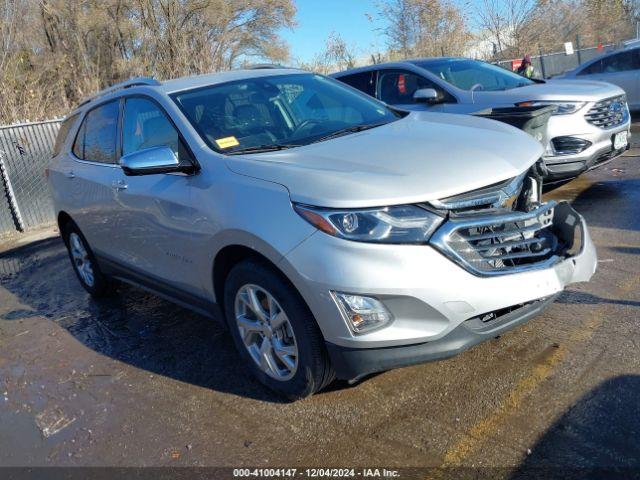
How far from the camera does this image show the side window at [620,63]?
493 inches

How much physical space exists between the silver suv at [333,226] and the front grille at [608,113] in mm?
3122

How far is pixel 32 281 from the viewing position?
716cm

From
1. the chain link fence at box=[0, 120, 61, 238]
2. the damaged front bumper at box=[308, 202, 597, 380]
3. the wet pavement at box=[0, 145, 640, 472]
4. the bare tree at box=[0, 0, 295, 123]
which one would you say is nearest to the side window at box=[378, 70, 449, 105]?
the wet pavement at box=[0, 145, 640, 472]

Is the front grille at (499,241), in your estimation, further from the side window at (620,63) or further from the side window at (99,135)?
the side window at (620,63)

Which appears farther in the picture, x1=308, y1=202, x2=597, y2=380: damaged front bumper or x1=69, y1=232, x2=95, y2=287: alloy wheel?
x1=69, y1=232, x2=95, y2=287: alloy wheel

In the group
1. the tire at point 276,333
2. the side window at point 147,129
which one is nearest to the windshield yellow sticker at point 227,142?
the side window at point 147,129

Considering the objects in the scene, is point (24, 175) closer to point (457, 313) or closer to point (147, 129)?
point (147, 129)

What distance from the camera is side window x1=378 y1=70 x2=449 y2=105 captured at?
25.3ft

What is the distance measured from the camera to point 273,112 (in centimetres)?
411

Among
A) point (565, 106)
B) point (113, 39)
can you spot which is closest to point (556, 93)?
point (565, 106)

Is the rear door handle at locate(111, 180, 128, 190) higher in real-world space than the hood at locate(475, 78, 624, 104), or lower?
higher

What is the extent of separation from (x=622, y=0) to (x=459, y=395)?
3292cm

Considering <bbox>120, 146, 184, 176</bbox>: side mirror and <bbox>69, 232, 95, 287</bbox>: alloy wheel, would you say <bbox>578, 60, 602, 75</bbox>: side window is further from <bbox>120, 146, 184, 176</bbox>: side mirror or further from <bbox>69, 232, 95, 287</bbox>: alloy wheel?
<bbox>120, 146, 184, 176</bbox>: side mirror

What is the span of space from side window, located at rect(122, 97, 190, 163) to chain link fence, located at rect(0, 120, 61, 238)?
661 cm
